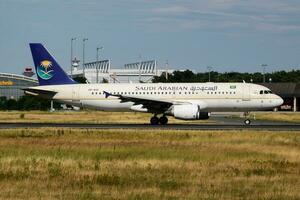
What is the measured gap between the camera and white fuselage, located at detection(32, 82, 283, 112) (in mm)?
53969

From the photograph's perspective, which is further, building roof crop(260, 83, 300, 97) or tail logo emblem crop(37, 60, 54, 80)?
building roof crop(260, 83, 300, 97)

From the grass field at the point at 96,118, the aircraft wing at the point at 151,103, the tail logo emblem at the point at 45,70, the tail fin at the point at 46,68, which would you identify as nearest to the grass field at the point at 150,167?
the aircraft wing at the point at 151,103

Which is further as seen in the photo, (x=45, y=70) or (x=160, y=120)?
(x=45, y=70)

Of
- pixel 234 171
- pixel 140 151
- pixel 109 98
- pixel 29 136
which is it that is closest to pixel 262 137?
pixel 140 151

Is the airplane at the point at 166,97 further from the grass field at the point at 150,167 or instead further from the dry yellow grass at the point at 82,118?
the grass field at the point at 150,167

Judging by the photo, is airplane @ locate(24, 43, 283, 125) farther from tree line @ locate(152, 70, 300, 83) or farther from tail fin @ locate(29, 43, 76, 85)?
tree line @ locate(152, 70, 300, 83)

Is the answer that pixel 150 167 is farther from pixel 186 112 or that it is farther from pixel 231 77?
pixel 231 77

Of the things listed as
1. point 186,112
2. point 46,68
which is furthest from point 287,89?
point 186,112

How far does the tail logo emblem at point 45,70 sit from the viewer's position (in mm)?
58719

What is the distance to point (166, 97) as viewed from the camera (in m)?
55.0

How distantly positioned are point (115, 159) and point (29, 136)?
1406cm

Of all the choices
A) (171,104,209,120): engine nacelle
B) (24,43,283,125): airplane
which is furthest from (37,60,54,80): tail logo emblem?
(171,104,209,120): engine nacelle

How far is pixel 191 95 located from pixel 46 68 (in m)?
→ 13.5

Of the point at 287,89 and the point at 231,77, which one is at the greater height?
the point at 231,77
